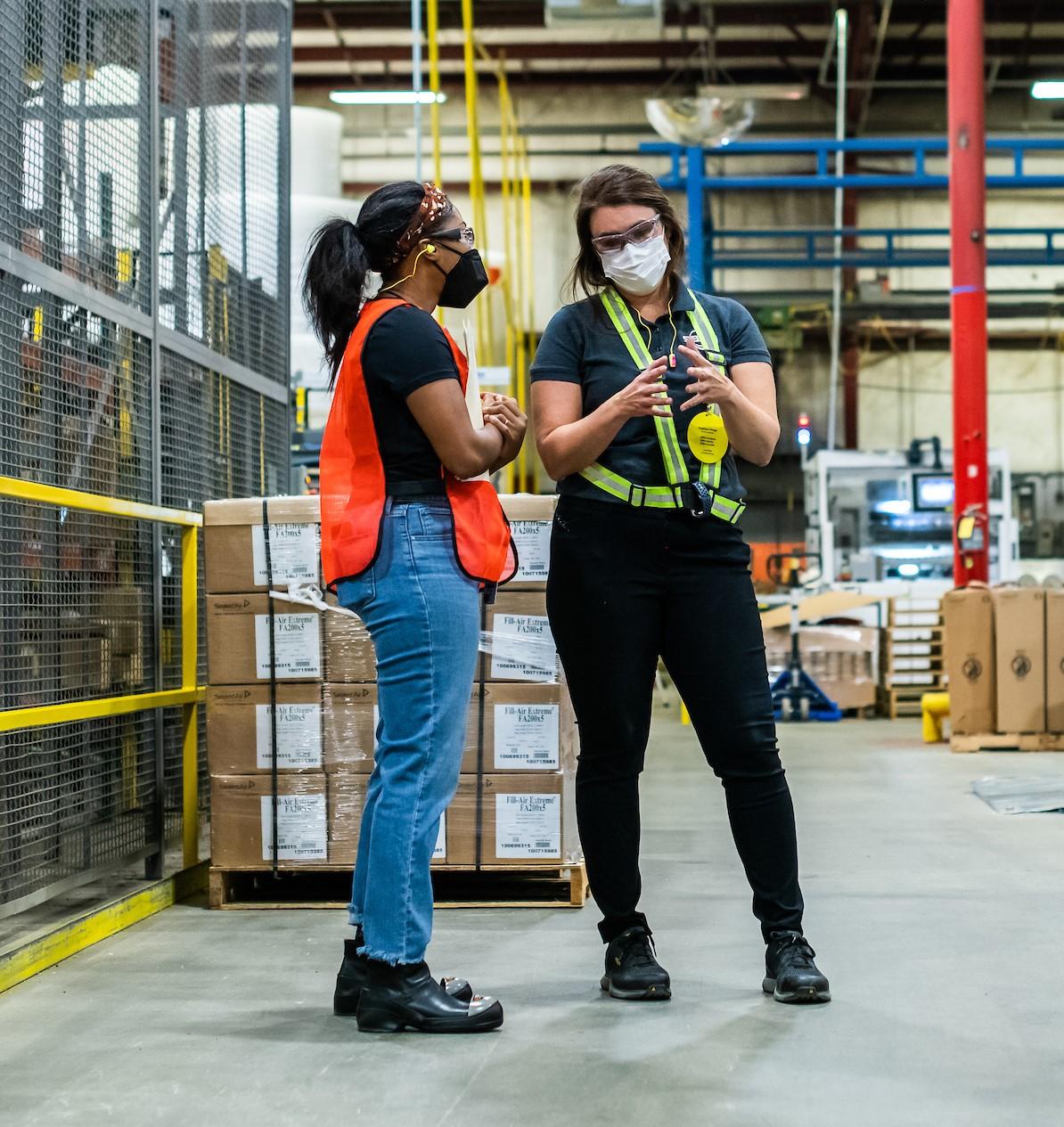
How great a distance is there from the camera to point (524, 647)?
11.7 feet

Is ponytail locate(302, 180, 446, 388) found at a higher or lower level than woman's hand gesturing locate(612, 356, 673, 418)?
higher

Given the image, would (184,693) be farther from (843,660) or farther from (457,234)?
(843,660)

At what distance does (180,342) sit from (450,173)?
14.6 meters

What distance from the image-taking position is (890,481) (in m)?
13.3

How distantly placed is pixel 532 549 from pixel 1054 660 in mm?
5013

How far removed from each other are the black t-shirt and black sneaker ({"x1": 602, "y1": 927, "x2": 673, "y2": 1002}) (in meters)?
1.00

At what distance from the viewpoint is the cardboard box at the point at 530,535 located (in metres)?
3.57

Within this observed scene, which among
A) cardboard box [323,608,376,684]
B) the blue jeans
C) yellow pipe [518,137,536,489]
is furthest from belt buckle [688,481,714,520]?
yellow pipe [518,137,536,489]

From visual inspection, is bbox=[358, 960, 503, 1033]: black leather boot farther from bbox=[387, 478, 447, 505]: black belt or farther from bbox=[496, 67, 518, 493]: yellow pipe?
bbox=[496, 67, 518, 493]: yellow pipe

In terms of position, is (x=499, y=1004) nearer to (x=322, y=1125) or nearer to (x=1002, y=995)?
(x=322, y=1125)

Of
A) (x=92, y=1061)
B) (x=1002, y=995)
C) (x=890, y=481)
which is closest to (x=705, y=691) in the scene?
(x=1002, y=995)

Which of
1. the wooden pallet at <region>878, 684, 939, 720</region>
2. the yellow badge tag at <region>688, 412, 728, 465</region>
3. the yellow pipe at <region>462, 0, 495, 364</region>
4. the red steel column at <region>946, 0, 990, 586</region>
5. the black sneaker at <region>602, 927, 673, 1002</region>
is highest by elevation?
the yellow pipe at <region>462, 0, 495, 364</region>

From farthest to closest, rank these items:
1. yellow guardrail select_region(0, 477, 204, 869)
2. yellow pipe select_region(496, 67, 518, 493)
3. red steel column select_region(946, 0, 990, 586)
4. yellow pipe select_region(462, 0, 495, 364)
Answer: yellow pipe select_region(496, 67, 518, 493) → yellow pipe select_region(462, 0, 495, 364) → red steel column select_region(946, 0, 990, 586) → yellow guardrail select_region(0, 477, 204, 869)

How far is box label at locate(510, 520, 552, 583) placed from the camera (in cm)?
357
